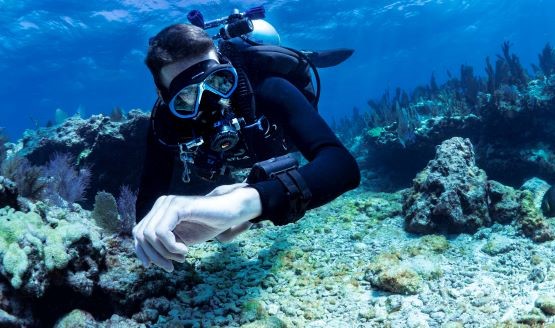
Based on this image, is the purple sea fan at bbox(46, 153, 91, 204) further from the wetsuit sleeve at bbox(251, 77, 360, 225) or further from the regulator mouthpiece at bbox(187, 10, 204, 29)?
the wetsuit sleeve at bbox(251, 77, 360, 225)

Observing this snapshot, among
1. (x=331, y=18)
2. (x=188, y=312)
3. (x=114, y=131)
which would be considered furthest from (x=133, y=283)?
(x=331, y=18)

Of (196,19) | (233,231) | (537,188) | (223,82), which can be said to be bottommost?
(537,188)

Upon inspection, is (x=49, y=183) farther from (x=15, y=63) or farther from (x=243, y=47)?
(x=15, y=63)

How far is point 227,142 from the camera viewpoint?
9.28ft

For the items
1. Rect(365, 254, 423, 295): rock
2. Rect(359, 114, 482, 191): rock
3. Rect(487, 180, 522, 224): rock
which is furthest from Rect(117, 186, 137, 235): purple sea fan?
Rect(359, 114, 482, 191): rock

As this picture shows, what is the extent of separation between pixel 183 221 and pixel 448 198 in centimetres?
427

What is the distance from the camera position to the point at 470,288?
3270 mm

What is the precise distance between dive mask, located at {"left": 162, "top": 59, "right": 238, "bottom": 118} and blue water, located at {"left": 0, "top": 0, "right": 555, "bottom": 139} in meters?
13.1

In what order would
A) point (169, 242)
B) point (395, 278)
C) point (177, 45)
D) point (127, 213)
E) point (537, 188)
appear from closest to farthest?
1. point (169, 242)
2. point (177, 45)
3. point (395, 278)
4. point (127, 213)
5. point (537, 188)

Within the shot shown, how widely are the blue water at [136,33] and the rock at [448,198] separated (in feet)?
37.8

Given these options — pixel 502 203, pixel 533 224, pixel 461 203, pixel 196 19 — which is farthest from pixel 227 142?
pixel 502 203

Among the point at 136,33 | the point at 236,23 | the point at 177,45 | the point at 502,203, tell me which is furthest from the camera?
the point at 136,33

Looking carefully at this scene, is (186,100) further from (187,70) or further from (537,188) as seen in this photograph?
(537,188)

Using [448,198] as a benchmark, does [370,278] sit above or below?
below
